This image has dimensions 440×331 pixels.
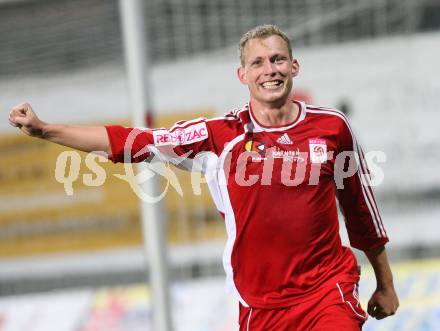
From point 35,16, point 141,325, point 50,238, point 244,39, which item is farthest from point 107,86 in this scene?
point 244,39

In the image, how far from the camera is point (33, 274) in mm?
6723

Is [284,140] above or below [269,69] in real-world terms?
below

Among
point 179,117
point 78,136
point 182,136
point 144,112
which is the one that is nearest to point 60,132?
point 78,136

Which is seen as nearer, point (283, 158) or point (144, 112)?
point (283, 158)

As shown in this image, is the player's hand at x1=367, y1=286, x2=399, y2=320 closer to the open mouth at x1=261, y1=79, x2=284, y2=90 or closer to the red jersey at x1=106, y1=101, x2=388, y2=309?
the red jersey at x1=106, y1=101, x2=388, y2=309

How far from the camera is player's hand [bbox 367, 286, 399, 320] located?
3768mm

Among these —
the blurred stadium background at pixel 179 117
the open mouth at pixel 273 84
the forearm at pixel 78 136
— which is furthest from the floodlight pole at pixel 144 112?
the open mouth at pixel 273 84

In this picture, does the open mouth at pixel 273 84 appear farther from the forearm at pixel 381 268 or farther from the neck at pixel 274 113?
the forearm at pixel 381 268

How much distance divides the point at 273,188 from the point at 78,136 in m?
0.73

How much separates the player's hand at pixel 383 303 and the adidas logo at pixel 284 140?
0.76 metres

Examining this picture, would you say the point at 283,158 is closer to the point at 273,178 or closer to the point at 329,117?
the point at 273,178

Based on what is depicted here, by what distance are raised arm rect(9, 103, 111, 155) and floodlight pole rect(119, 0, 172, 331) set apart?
1.97 metres

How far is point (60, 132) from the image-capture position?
134 inches

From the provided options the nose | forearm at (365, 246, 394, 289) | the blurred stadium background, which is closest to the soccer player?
the nose
